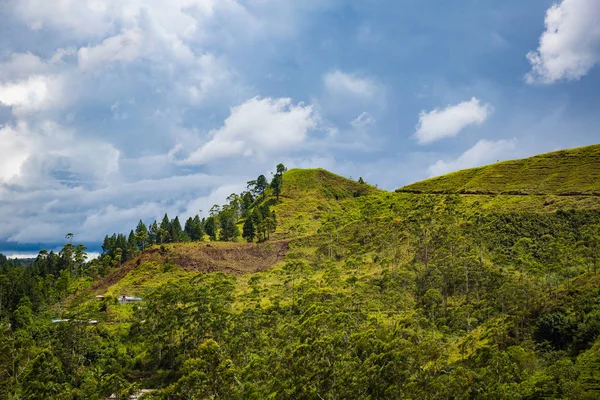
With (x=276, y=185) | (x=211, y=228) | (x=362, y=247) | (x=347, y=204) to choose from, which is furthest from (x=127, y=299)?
(x=347, y=204)

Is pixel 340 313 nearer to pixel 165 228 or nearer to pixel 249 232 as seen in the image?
pixel 249 232

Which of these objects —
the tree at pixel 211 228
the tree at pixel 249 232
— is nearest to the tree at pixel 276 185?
the tree at pixel 211 228

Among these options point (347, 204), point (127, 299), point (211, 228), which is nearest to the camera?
point (127, 299)

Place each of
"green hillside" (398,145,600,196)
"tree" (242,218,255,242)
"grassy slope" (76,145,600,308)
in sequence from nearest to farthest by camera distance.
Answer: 1. "grassy slope" (76,145,600,308)
2. "green hillside" (398,145,600,196)
3. "tree" (242,218,255,242)

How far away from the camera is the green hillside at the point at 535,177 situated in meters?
116

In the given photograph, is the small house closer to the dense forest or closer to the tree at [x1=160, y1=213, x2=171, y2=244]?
the dense forest

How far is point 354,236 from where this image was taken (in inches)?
4540

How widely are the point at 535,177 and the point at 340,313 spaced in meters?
104

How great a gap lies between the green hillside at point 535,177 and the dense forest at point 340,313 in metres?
4.24

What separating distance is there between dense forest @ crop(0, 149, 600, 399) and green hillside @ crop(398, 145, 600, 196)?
4244 millimetres

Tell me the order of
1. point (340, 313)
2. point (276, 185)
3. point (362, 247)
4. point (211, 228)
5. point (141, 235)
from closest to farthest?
point (340, 313)
point (362, 247)
point (141, 235)
point (211, 228)
point (276, 185)

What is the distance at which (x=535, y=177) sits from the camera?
5094 inches

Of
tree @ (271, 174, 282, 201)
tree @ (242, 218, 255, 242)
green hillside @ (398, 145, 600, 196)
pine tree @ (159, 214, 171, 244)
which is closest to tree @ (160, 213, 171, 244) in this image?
pine tree @ (159, 214, 171, 244)

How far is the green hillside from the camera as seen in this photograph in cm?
11550
